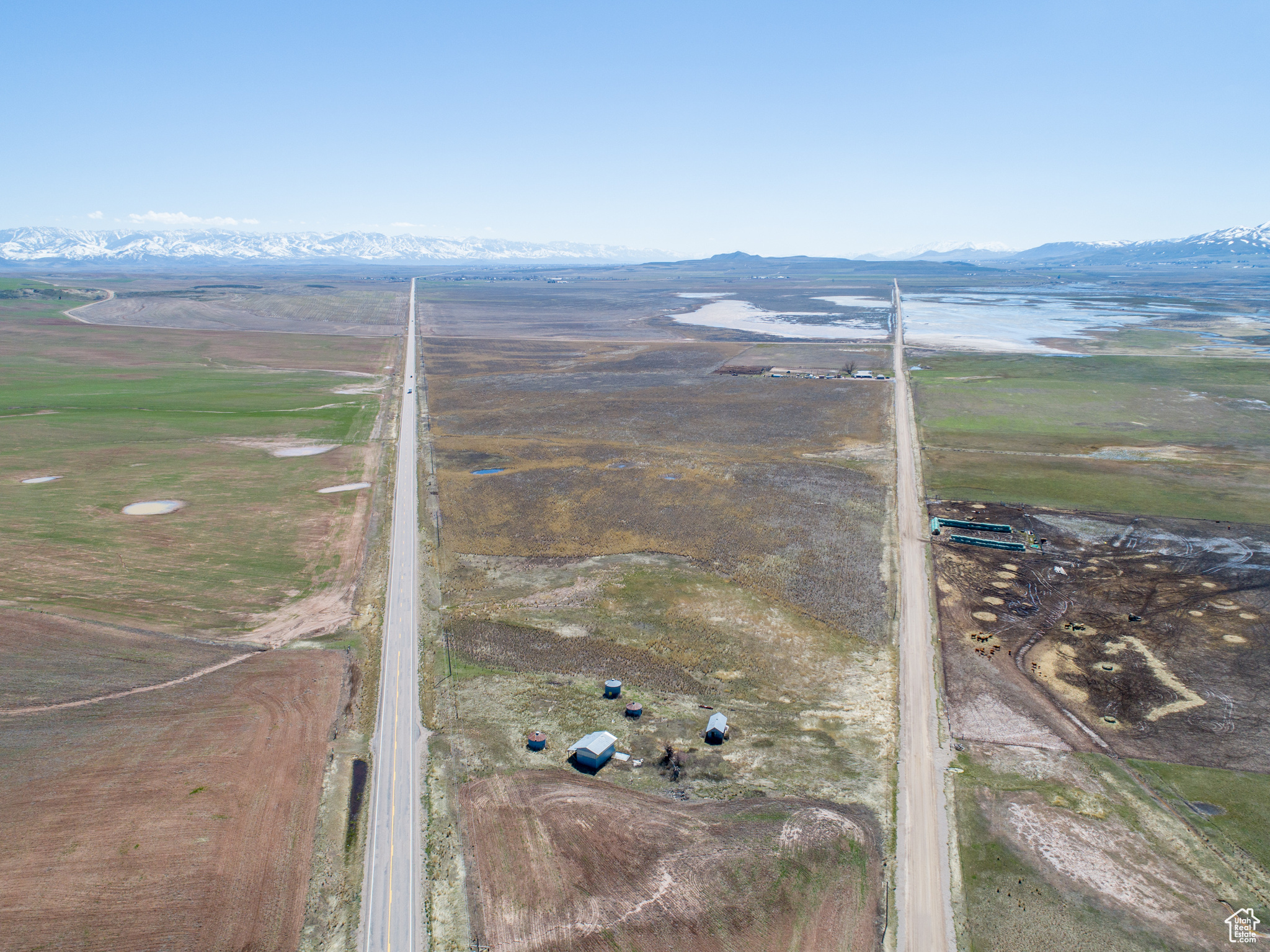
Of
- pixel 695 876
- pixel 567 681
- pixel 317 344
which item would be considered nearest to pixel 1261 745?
pixel 695 876

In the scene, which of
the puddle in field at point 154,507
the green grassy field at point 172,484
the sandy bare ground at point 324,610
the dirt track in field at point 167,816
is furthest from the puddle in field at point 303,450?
the dirt track in field at point 167,816

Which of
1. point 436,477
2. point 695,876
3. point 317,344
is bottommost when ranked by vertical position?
point 695,876

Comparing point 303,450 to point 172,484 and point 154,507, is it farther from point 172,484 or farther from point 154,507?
point 154,507

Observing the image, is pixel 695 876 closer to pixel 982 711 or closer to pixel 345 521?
pixel 982 711

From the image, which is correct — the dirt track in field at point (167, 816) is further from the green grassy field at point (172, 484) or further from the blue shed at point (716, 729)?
the blue shed at point (716, 729)

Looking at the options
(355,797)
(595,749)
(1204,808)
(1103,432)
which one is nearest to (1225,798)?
(1204,808)

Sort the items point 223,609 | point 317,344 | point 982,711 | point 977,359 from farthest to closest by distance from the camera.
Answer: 1. point 317,344
2. point 977,359
3. point 223,609
4. point 982,711
